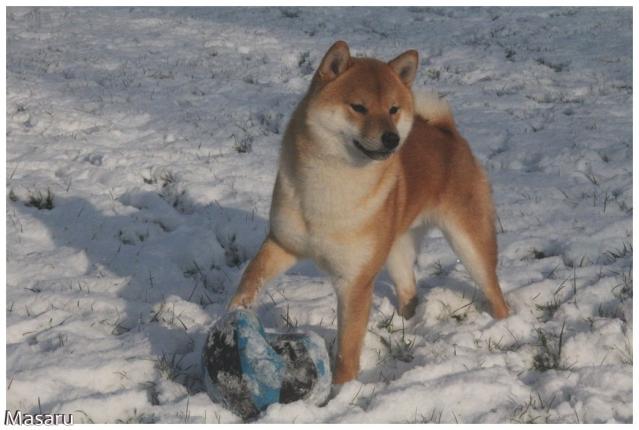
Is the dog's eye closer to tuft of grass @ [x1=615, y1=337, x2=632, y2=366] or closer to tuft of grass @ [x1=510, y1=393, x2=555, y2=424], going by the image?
tuft of grass @ [x1=510, y1=393, x2=555, y2=424]

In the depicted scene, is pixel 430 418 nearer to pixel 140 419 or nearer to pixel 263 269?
pixel 263 269

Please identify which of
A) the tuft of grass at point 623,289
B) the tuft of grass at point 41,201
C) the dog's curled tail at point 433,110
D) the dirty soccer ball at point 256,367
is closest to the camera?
the dirty soccer ball at point 256,367

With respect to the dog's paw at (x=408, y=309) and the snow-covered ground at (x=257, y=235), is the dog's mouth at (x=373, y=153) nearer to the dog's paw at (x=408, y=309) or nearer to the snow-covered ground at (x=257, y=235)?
the snow-covered ground at (x=257, y=235)

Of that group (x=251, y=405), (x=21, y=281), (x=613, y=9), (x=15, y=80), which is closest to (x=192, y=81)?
(x=15, y=80)

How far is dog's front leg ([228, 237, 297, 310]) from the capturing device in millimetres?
2969

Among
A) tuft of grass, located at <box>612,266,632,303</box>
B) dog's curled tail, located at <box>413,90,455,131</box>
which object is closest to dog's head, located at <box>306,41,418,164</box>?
dog's curled tail, located at <box>413,90,455,131</box>

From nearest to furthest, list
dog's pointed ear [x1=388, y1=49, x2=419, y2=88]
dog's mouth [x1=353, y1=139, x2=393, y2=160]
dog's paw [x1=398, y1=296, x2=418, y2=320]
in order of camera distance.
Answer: dog's mouth [x1=353, y1=139, x2=393, y2=160] → dog's pointed ear [x1=388, y1=49, x2=419, y2=88] → dog's paw [x1=398, y1=296, x2=418, y2=320]

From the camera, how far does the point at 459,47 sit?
359 inches

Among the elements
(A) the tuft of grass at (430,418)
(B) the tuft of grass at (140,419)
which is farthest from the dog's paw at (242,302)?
(A) the tuft of grass at (430,418)

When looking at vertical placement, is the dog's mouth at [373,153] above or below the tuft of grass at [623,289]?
above

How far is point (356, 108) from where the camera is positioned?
2928mm

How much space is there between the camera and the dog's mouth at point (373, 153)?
9.24 ft

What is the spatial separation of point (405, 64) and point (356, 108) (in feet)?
1.39
